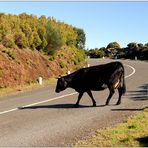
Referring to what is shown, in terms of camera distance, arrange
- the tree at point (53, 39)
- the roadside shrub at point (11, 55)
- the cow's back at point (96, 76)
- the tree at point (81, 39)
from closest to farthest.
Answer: the cow's back at point (96, 76), the roadside shrub at point (11, 55), the tree at point (53, 39), the tree at point (81, 39)

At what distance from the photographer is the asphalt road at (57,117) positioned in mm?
11633

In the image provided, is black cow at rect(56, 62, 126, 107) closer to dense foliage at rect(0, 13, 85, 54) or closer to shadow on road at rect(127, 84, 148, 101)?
shadow on road at rect(127, 84, 148, 101)

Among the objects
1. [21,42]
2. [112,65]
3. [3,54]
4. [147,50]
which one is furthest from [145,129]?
[147,50]

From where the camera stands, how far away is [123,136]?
→ 11289 mm

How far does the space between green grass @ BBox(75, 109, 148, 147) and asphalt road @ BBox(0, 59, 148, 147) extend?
0.46 meters

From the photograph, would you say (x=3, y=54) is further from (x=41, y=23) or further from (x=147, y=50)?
(x=147, y=50)

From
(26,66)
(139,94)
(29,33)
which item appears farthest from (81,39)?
(139,94)

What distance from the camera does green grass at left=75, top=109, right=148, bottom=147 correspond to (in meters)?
10.5

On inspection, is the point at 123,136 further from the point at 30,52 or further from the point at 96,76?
the point at 30,52

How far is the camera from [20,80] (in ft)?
102

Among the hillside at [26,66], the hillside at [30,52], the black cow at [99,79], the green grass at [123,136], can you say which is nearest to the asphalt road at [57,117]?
the green grass at [123,136]

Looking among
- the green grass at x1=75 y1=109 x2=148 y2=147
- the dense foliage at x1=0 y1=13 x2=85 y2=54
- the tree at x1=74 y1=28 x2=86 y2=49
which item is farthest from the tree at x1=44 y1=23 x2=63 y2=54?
the green grass at x1=75 y1=109 x2=148 y2=147

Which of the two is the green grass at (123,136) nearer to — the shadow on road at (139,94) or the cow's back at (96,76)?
the cow's back at (96,76)

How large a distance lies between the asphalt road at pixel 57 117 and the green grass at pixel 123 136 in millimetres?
456
